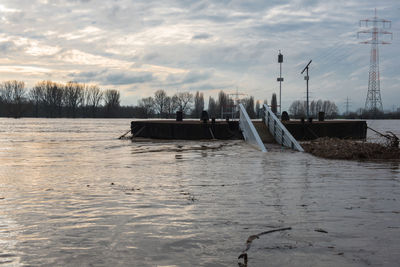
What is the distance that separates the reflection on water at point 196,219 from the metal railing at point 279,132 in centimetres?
1041

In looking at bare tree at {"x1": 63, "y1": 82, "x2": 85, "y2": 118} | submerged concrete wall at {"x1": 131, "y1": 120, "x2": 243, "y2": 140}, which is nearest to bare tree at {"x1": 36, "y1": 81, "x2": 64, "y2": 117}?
bare tree at {"x1": 63, "y1": 82, "x2": 85, "y2": 118}

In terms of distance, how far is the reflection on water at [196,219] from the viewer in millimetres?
4223

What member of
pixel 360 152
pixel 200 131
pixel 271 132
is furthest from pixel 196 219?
pixel 200 131

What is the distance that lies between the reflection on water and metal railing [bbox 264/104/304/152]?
410 inches

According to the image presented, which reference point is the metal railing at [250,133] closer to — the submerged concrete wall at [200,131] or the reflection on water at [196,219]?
the submerged concrete wall at [200,131]

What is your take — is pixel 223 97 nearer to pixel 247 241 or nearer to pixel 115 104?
pixel 115 104

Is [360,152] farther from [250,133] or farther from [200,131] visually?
[200,131]

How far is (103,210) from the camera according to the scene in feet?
21.1

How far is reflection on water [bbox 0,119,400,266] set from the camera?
4223mm

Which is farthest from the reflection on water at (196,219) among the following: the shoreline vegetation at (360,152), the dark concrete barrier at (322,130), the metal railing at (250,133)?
the dark concrete barrier at (322,130)

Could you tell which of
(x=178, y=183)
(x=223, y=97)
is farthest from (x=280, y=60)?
(x=223, y=97)

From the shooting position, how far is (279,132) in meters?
24.8

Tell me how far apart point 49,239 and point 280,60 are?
37785 mm

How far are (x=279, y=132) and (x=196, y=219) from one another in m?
19.7
